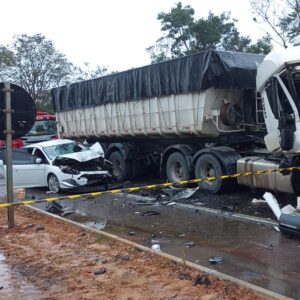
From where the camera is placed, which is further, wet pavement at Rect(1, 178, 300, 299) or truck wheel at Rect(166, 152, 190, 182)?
truck wheel at Rect(166, 152, 190, 182)

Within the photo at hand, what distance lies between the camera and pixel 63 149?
13789 millimetres

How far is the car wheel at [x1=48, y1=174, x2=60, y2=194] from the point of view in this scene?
12907 mm

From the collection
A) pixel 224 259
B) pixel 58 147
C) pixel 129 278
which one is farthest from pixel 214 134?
pixel 129 278

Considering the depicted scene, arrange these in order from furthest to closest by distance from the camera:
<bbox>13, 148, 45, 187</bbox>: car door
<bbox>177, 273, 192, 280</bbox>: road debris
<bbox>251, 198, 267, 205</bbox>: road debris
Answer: <bbox>13, 148, 45, 187</bbox>: car door, <bbox>251, 198, 267, 205</bbox>: road debris, <bbox>177, 273, 192, 280</bbox>: road debris

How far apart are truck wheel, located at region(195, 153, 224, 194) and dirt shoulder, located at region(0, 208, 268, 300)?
14.6 feet

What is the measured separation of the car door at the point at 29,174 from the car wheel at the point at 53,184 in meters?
0.26

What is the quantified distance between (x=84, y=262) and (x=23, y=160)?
8014 millimetres

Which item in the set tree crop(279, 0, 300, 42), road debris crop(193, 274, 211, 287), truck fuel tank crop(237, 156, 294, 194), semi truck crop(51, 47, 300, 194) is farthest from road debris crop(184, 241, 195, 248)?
tree crop(279, 0, 300, 42)

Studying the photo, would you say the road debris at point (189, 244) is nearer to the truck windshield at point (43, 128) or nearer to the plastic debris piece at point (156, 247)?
the plastic debris piece at point (156, 247)

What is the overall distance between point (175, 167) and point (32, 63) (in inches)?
1410

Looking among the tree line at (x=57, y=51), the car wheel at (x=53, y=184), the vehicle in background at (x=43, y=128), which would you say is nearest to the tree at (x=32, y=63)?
the tree line at (x=57, y=51)

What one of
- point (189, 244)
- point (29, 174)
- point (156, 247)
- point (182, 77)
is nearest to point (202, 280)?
point (156, 247)

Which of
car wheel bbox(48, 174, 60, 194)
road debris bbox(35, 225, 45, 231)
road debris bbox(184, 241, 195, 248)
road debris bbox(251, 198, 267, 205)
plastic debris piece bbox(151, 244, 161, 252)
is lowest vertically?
road debris bbox(184, 241, 195, 248)

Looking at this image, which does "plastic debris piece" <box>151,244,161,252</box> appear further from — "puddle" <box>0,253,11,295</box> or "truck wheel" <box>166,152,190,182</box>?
"truck wheel" <box>166,152,190,182</box>
